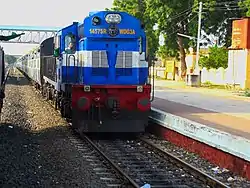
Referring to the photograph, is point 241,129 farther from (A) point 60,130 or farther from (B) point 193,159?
(A) point 60,130

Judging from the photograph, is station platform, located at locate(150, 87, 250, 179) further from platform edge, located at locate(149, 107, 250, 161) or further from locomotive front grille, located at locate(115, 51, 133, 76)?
locomotive front grille, located at locate(115, 51, 133, 76)

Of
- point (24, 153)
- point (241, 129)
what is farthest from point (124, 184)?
point (241, 129)

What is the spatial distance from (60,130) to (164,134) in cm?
330

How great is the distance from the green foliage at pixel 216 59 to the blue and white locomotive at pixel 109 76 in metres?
39.3

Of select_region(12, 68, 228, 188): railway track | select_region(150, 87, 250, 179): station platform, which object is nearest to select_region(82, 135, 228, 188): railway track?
select_region(12, 68, 228, 188): railway track

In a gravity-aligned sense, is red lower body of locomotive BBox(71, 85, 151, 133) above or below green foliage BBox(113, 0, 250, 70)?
below

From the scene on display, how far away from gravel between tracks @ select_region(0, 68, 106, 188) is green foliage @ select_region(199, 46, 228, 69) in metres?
36.8

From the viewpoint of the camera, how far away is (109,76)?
15.3m

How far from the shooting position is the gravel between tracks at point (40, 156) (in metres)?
9.49

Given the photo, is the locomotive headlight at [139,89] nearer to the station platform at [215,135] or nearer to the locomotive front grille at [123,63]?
the locomotive front grille at [123,63]

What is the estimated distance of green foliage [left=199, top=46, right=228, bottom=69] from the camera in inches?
2125

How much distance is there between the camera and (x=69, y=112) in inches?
642

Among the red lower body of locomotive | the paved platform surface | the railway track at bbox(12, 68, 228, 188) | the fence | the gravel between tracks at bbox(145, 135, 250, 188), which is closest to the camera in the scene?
the railway track at bbox(12, 68, 228, 188)

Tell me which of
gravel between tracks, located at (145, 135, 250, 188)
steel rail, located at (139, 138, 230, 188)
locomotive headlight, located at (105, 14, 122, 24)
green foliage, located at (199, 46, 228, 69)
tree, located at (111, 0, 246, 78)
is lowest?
gravel between tracks, located at (145, 135, 250, 188)
